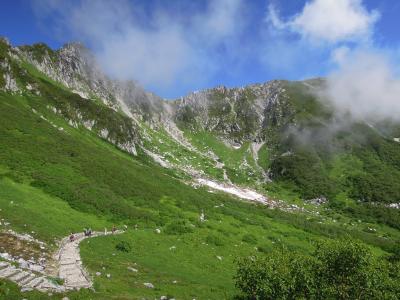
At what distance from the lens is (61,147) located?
81.6 m

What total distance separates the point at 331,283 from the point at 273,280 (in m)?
6.40

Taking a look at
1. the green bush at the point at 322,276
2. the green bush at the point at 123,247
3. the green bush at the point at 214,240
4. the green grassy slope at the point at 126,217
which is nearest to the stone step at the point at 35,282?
the green grassy slope at the point at 126,217

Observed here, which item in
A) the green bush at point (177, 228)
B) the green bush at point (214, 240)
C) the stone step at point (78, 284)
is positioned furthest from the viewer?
the green bush at point (177, 228)

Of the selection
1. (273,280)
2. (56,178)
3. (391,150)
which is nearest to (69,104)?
(56,178)

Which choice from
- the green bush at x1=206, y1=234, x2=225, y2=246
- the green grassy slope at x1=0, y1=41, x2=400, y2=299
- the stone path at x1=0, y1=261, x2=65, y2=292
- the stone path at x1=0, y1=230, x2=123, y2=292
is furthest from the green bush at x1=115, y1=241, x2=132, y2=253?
the green bush at x1=206, y1=234, x2=225, y2=246

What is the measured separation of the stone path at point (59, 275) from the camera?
26.8m

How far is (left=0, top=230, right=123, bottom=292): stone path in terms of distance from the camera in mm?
26766

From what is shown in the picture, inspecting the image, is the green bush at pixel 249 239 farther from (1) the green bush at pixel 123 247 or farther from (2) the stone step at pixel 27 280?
(2) the stone step at pixel 27 280

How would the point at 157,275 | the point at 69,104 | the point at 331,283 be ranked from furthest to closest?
the point at 69,104
the point at 157,275
the point at 331,283

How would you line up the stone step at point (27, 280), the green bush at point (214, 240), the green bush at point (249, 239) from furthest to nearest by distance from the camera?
A: the green bush at point (249, 239) → the green bush at point (214, 240) → the stone step at point (27, 280)

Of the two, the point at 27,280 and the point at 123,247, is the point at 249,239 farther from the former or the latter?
the point at 27,280

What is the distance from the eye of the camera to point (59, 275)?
3100cm

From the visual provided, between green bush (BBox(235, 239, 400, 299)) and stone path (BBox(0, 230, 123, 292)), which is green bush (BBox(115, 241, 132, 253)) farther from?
green bush (BBox(235, 239, 400, 299))

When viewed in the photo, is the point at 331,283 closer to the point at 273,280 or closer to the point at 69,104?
the point at 273,280
